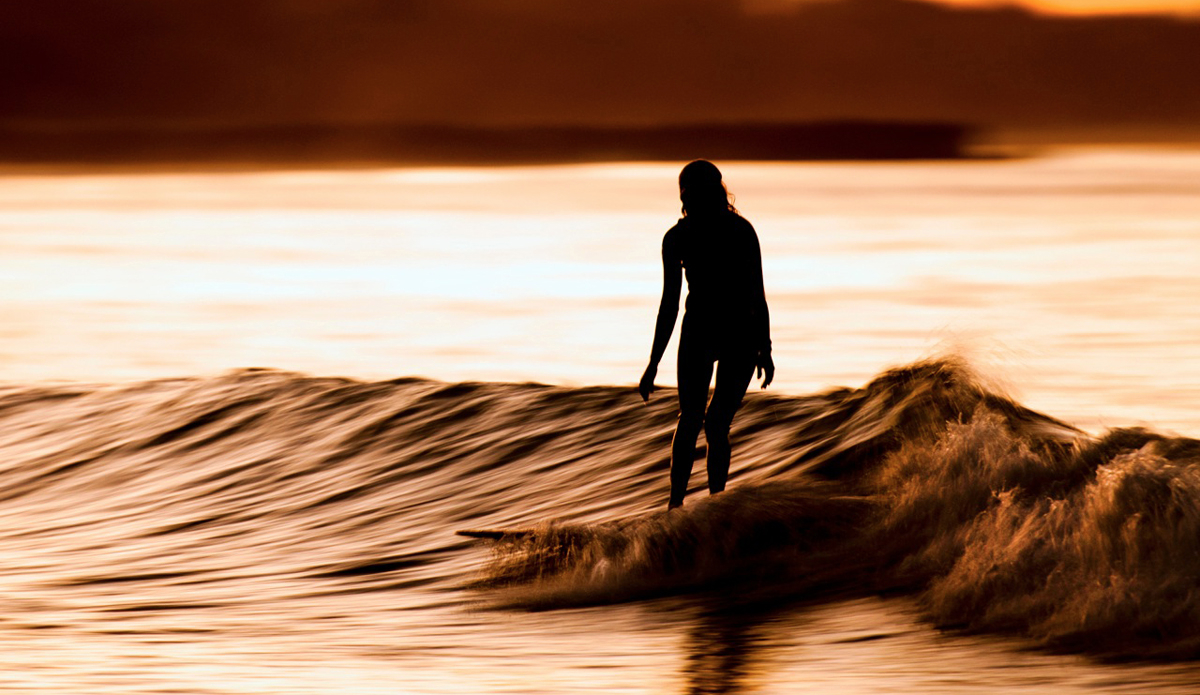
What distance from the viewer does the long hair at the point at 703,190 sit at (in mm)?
8094

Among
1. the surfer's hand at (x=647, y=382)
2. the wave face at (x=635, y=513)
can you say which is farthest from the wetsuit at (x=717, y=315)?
the wave face at (x=635, y=513)

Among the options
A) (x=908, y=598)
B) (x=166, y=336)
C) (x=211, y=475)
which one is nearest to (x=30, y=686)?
(x=908, y=598)

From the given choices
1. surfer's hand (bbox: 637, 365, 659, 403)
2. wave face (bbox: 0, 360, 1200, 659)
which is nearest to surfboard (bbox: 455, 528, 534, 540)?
wave face (bbox: 0, 360, 1200, 659)

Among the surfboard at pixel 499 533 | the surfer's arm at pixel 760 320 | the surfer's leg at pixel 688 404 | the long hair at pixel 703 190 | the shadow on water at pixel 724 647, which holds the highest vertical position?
the long hair at pixel 703 190

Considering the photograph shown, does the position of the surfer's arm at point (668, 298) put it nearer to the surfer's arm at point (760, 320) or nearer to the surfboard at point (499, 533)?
the surfer's arm at point (760, 320)

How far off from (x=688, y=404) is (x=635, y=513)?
6.89 feet

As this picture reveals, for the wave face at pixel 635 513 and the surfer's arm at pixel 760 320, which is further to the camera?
the surfer's arm at pixel 760 320

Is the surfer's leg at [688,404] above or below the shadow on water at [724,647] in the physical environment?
above

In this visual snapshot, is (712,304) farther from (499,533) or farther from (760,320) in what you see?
(499,533)

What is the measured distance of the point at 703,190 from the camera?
8094mm

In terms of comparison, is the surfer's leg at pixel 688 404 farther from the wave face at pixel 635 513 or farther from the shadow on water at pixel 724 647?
the shadow on water at pixel 724 647

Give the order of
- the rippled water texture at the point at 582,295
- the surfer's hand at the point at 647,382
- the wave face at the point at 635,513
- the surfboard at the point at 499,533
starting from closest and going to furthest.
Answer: the wave face at the point at 635,513, the surfer's hand at the point at 647,382, the surfboard at the point at 499,533, the rippled water texture at the point at 582,295

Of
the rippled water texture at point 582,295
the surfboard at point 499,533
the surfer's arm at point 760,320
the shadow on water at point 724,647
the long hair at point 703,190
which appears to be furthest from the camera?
the rippled water texture at point 582,295

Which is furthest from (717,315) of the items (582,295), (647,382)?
(582,295)
